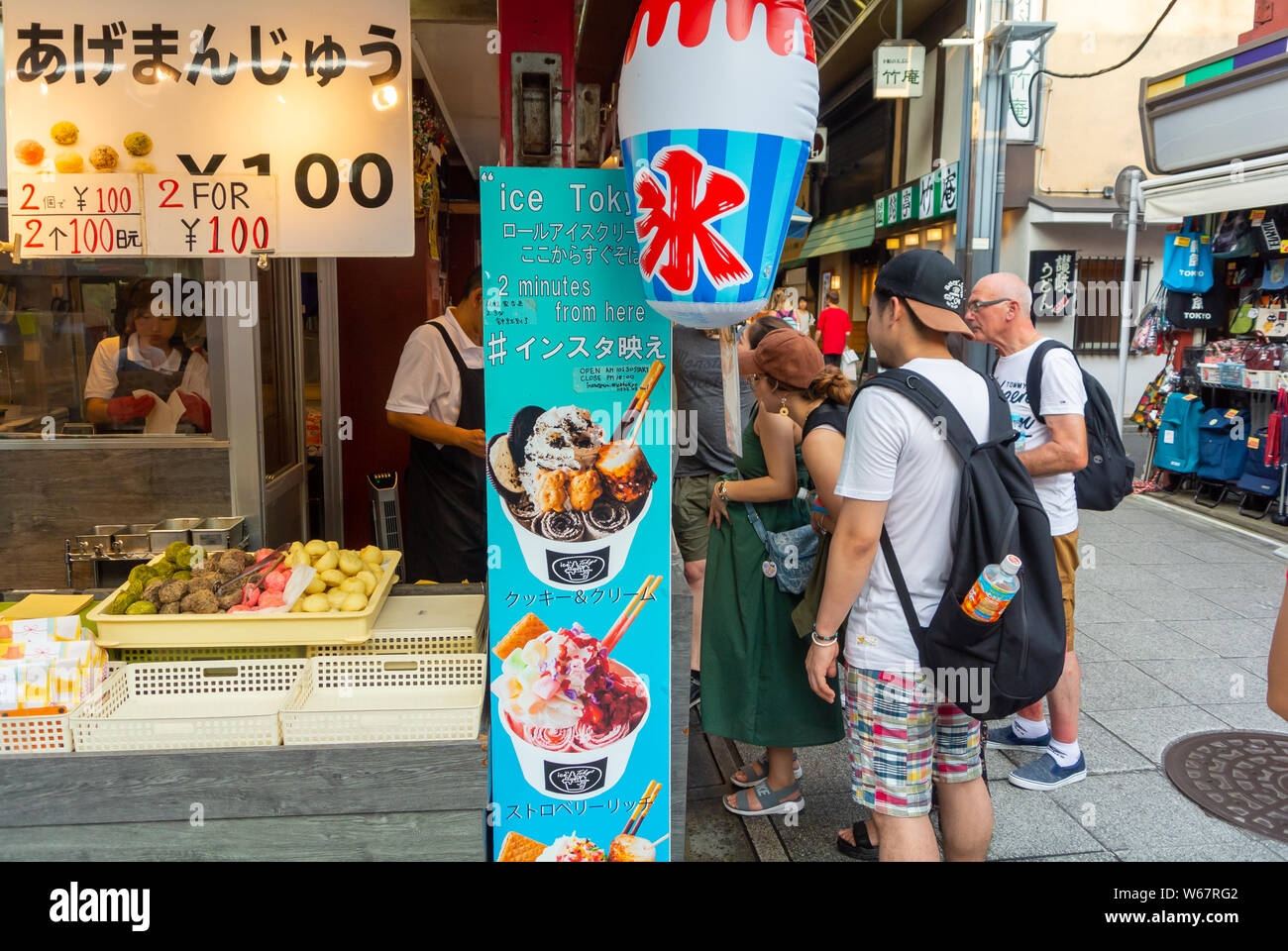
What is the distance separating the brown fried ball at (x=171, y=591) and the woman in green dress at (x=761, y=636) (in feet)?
6.26

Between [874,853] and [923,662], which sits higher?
[923,662]

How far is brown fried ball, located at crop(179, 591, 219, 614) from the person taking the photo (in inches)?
117

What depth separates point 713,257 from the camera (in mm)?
2129

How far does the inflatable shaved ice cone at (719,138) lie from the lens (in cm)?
209

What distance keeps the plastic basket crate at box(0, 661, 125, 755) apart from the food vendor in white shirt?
2334 millimetres

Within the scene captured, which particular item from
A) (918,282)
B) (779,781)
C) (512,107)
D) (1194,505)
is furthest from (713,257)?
(1194,505)

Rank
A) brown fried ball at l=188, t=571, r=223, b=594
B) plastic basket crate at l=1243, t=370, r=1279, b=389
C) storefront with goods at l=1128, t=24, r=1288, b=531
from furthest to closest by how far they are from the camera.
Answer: plastic basket crate at l=1243, t=370, r=1279, b=389 < storefront with goods at l=1128, t=24, r=1288, b=531 < brown fried ball at l=188, t=571, r=223, b=594

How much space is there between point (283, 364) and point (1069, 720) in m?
4.99

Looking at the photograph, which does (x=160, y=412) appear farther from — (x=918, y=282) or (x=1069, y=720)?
(x=1069, y=720)

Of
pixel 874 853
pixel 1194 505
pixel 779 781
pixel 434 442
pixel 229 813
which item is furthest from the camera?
pixel 1194 505

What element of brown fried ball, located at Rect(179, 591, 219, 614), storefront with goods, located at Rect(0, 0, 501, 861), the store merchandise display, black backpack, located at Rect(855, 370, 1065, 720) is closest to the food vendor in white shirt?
storefront with goods, located at Rect(0, 0, 501, 861)

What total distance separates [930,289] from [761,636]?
1.52 metres

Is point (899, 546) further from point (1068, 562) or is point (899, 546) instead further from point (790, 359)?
point (1068, 562)

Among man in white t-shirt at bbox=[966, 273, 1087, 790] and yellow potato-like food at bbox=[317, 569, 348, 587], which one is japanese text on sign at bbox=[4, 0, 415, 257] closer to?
yellow potato-like food at bbox=[317, 569, 348, 587]
